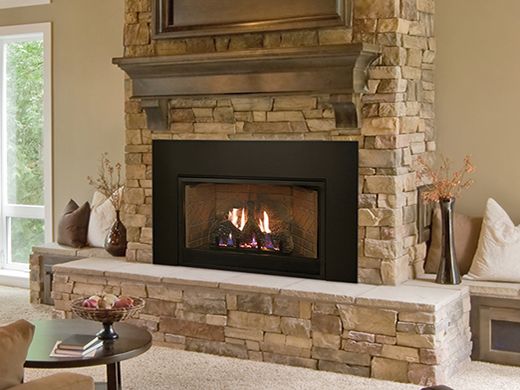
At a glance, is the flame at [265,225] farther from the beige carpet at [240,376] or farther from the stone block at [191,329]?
the beige carpet at [240,376]

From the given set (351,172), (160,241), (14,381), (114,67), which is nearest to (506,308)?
(351,172)

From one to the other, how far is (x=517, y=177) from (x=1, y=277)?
4650 mm

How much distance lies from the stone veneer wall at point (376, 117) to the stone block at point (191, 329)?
38.4 inches

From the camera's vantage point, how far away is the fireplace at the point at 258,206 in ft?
17.8

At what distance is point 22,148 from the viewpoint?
7.86 m

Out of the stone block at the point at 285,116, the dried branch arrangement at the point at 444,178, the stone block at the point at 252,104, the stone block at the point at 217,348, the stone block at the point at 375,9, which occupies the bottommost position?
the stone block at the point at 217,348

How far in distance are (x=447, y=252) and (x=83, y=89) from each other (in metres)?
3.46

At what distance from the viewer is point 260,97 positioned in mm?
5594

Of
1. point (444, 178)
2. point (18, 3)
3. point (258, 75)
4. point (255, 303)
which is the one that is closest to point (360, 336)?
point (255, 303)

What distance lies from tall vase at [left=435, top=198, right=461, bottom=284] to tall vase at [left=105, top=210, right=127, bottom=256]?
7.91 ft

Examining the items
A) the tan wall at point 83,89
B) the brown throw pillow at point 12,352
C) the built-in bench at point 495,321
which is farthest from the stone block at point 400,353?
the tan wall at point 83,89

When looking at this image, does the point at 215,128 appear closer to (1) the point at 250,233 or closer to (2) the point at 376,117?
(1) the point at 250,233

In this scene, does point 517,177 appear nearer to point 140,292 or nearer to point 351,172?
point 351,172

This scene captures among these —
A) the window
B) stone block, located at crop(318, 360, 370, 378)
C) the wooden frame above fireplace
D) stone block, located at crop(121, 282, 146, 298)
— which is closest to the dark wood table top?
stone block, located at crop(121, 282, 146, 298)
